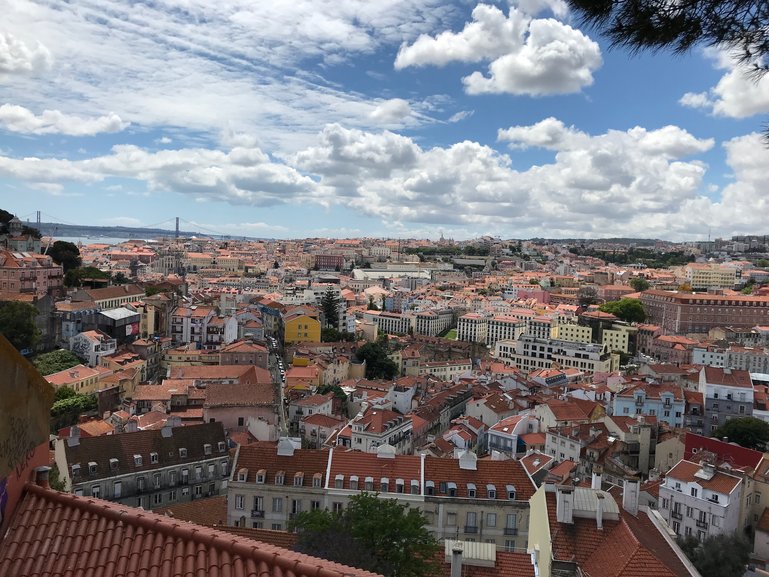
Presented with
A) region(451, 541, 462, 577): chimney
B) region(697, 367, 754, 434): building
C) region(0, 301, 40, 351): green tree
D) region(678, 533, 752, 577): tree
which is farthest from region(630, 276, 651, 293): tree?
region(451, 541, 462, 577): chimney

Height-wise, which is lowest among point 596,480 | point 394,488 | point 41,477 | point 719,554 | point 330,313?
point 719,554

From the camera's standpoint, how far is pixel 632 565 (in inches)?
376

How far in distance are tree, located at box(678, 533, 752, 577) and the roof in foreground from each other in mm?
17322

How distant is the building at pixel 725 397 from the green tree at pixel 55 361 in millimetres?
32723

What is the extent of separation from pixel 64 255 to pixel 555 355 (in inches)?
1662

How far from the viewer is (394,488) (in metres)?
17.1

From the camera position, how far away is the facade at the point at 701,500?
19.1 m

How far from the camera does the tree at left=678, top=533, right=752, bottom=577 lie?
16906mm

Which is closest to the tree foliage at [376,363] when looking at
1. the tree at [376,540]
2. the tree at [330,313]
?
the tree at [330,313]

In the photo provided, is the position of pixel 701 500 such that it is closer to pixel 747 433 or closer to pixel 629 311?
pixel 747 433

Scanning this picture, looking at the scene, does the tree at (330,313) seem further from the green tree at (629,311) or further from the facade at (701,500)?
the facade at (701,500)

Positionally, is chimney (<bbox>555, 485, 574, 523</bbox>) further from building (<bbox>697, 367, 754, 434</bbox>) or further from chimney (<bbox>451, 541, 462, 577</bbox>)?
building (<bbox>697, 367, 754, 434</bbox>)

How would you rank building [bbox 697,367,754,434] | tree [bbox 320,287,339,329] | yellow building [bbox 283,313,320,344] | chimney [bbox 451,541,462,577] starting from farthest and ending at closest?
tree [bbox 320,287,339,329], yellow building [bbox 283,313,320,344], building [bbox 697,367,754,434], chimney [bbox 451,541,462,577]

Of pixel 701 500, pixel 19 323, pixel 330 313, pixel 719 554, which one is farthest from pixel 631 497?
pixel 330 313
